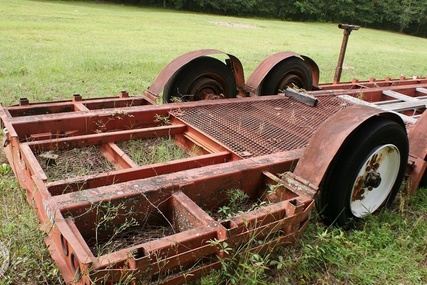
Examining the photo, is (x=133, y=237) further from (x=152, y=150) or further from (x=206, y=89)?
(x=206, y=89)

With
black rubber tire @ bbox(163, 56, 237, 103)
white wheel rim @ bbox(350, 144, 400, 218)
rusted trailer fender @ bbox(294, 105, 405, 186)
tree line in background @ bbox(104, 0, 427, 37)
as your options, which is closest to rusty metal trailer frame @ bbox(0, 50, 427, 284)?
rusted trailer fender @ bbox(294, 105, 405, 186)

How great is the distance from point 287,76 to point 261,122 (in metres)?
1.42

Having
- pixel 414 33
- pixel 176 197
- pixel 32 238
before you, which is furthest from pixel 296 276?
pixel 414 33

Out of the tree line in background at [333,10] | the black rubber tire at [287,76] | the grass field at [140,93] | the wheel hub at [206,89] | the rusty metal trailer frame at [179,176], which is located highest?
the tree line in background at [333,10]

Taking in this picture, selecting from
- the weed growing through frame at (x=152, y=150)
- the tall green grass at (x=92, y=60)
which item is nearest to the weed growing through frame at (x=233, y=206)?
the weed growing through frame at (x=152, y=150)

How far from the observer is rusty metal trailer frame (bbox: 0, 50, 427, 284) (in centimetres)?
222

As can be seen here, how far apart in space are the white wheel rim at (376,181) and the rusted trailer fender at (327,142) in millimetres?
298

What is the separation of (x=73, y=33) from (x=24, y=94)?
9642mm

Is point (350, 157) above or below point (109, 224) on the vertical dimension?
above

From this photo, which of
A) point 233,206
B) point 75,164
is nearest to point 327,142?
point 233,206

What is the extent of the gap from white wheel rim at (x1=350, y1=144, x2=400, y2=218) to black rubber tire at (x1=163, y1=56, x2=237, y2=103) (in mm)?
2186

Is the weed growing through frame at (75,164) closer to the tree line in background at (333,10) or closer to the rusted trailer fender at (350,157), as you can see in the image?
the rusted trailer fender at (350,157)

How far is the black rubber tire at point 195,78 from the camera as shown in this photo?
4633 millimetres

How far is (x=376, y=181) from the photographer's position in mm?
3254
